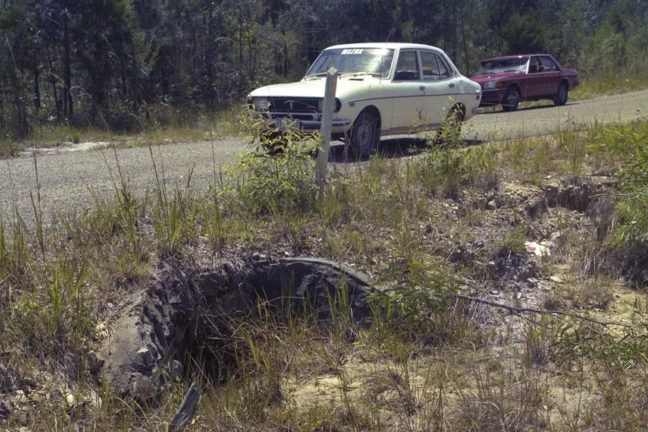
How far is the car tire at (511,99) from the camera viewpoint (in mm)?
18812

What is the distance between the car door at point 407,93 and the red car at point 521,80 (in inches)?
317

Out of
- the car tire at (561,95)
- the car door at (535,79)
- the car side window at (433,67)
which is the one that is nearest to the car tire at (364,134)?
the car side window at (433,67)

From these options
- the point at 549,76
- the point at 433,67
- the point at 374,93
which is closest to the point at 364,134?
the point at 374,93

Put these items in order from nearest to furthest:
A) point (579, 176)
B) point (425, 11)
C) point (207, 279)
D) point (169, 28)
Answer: point (207, 279) < point (579, 176) < point (169, 28) < point (425, 11)

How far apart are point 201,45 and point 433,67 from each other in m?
10.2

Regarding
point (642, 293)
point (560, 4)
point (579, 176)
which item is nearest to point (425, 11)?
point (560, 4)

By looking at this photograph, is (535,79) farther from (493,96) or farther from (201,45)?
(201,45)

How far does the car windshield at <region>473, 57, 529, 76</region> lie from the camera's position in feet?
64.2

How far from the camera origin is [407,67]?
10781mm

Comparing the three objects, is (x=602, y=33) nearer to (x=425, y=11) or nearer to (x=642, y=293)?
(x=425, y=11)

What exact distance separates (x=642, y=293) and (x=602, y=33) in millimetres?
29350

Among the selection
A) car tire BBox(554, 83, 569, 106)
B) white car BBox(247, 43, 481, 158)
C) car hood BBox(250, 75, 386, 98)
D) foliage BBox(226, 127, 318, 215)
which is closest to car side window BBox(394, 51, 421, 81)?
white car BBox(247, 43, 481, 158)

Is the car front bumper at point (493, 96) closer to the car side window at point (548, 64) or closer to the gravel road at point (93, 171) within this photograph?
the car side window at point (548, 64)

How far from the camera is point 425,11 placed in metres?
25.8
